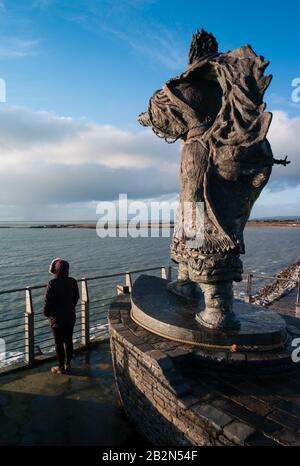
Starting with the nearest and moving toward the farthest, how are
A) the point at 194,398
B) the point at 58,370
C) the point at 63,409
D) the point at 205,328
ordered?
the point at 194,398 < the point at 205,328 < the point at 63,409 < the point at 58,370

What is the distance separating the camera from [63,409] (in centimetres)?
494

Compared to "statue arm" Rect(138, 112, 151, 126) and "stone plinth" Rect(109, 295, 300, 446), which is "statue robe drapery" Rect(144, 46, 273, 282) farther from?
"stone plinth" Rect(109, 295, 300, 446)

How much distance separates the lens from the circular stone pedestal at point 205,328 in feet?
14.6

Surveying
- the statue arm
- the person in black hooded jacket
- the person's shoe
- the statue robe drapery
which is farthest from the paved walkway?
the statue arm

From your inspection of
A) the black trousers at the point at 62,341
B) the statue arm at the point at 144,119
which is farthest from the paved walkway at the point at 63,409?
the statue arm at the point at 144,119

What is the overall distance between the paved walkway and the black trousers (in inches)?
11.9

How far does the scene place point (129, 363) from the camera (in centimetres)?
475

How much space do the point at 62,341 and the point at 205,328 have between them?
8.56 feet

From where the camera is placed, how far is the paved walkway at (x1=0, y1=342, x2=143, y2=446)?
14.3ft

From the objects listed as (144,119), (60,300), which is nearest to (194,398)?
(60,300)

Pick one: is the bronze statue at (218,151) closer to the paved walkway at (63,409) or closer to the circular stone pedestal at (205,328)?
the circular stone pedestal at (205,328)

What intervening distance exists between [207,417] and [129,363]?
1.70 metres

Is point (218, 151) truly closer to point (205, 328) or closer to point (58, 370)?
point (205, 328)

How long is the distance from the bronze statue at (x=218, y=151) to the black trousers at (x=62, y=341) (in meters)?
2.32
